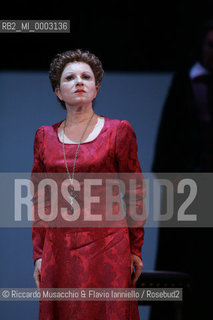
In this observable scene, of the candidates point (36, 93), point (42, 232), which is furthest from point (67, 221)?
point (36, 93)

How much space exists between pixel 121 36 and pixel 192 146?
0.68 meters

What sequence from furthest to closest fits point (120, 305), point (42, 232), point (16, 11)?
point (16, 11), point (42, 232), point (120, 305)

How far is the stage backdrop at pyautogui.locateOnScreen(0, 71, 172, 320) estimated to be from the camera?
2471mm

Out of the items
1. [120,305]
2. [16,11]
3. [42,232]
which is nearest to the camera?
[120,305]

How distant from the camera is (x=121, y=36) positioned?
2430 mm

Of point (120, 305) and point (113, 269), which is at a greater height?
point (113, 269)

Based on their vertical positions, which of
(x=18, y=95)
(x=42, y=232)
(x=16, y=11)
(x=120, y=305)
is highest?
(x=16, y=11)

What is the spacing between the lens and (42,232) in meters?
1.95

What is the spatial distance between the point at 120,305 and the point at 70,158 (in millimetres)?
601

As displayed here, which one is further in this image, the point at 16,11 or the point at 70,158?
the point at 16,11

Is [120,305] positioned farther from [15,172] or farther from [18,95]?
[18,95]

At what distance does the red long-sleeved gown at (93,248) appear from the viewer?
5.87 ft
